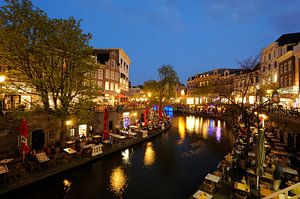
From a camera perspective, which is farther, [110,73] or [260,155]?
[110,73]

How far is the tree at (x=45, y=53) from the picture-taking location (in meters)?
13.4

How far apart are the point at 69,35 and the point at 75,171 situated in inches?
503

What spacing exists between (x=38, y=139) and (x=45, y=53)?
9949 mm

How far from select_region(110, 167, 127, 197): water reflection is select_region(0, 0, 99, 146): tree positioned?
256 inches

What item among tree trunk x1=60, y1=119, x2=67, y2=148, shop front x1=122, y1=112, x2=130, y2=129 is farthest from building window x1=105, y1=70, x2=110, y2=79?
tree trunk x1=60, y1=119, x2=67, y2=148

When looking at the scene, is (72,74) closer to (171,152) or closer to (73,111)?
(73,111)

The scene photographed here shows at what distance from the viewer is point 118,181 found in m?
14.2

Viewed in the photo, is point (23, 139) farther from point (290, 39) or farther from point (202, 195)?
point (290, 39)

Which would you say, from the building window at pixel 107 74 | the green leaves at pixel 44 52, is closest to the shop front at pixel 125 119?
the building window at pixel 107 74

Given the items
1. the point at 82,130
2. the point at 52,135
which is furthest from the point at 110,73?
the point at 52,135

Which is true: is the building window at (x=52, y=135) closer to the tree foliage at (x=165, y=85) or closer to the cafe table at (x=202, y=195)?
the cafe table at (x=202, y=195)

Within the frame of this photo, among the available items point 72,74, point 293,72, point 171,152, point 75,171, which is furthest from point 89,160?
point 293,72

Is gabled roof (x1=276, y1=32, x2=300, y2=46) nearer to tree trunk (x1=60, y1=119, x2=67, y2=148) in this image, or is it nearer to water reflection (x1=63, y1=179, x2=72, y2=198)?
tree trunk (x1=60, y1=119, x2=67, y2=148)

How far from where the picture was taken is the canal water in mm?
12211
